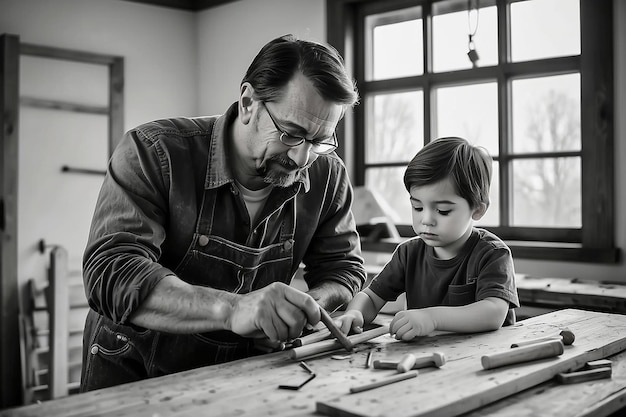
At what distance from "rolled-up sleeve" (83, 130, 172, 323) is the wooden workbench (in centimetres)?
31

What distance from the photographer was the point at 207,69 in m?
5.67

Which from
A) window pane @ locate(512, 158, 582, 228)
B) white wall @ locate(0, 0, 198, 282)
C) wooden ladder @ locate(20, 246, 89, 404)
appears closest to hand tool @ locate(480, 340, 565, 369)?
window pane @ locate(512, 158, 582, 228)

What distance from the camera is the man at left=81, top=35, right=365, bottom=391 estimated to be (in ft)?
5.33

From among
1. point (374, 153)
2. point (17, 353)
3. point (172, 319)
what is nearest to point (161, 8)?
point (374, 153)

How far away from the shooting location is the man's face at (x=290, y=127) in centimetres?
180

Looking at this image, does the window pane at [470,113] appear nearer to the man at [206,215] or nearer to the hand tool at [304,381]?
the man at [206,215]

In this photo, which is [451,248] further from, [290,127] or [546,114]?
[546,114]

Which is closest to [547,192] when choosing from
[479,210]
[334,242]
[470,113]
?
[470,113]

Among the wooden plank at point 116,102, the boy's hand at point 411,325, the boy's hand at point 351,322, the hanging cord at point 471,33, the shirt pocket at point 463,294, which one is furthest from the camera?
the wooden plank at point 116,102

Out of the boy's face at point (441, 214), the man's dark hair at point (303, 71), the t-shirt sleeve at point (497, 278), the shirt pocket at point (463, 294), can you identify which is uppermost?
the man's dark hair at point (303, 71)

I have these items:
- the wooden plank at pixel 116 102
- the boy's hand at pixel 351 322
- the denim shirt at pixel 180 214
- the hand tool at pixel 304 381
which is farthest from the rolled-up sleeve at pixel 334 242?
the wooden plank at pixel 116 102

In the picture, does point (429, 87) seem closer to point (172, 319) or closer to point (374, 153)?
point (374, 153)

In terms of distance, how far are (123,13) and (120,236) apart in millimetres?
4156

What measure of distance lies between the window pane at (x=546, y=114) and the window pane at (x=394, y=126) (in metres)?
0.67
